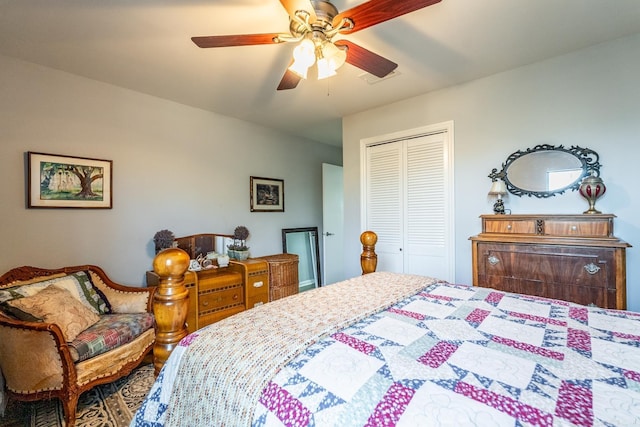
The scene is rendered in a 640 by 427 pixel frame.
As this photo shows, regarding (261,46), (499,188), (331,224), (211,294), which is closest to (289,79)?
(261,46)

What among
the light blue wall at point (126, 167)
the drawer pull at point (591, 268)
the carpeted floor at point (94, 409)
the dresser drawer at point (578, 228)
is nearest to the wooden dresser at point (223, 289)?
the light blue wall at point (126, 167)

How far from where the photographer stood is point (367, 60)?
1753 mm

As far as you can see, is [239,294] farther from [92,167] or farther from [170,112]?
[170,112]

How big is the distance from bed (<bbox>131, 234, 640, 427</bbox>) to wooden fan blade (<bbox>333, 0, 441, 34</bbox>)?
1.35m

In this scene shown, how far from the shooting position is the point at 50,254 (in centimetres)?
237

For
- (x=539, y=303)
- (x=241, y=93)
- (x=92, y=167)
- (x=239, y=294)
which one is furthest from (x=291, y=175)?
(x=539, y=303)

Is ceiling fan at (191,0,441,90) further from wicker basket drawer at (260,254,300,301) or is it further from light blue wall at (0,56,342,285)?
wicker basket drawer at (260,254,300,301)

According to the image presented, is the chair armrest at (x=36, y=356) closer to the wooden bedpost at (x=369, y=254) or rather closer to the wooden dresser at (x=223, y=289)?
the wooden dresser at (x=223, y=289)

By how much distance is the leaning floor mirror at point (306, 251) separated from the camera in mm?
4344

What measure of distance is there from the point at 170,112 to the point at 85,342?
2295mm

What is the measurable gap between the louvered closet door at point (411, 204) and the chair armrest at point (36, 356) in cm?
278

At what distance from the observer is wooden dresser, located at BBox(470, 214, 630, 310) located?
1.79 metres

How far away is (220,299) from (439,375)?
106 inches

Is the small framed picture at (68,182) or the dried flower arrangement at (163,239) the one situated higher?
the small framed picture at (68,182)
